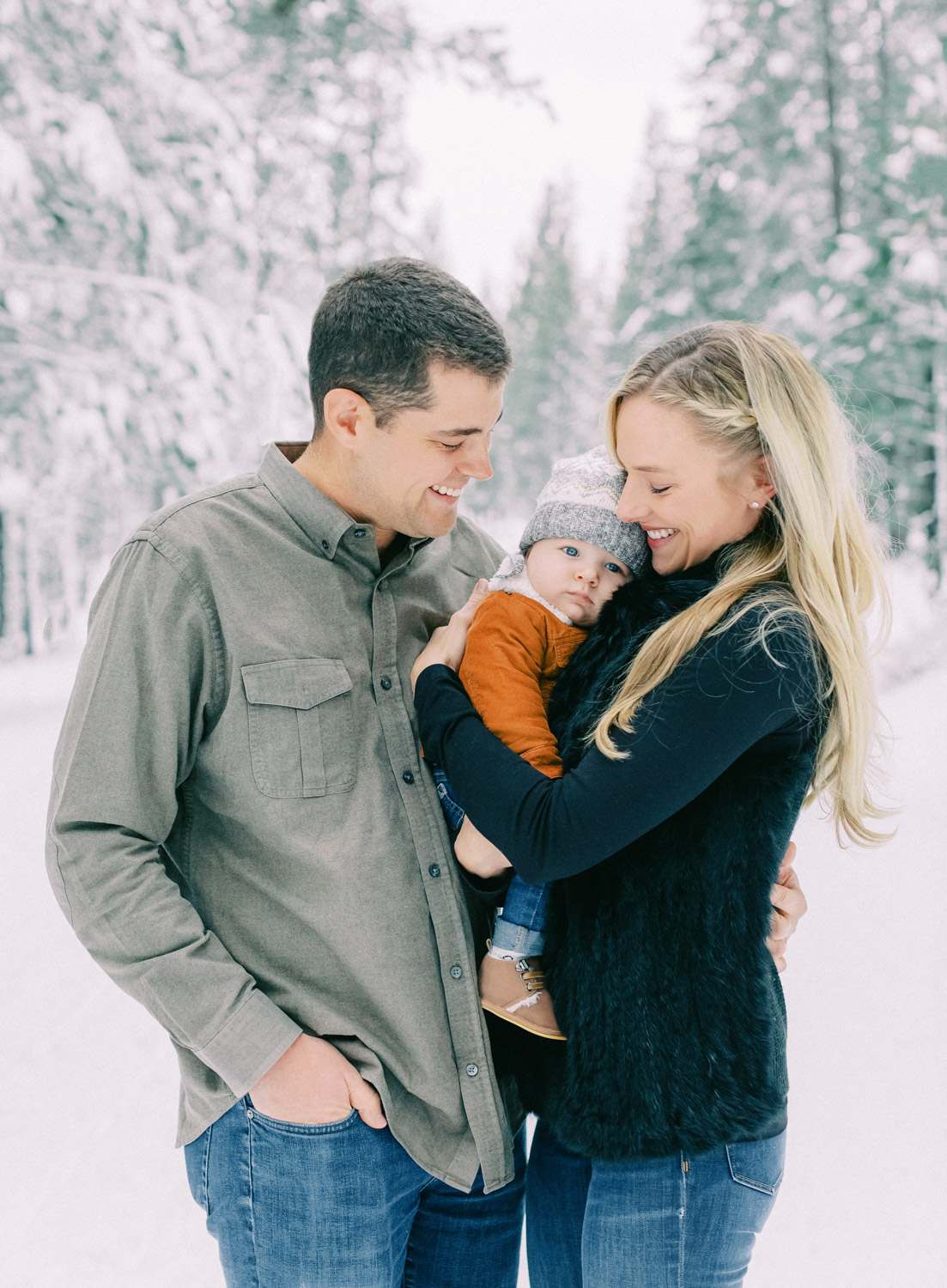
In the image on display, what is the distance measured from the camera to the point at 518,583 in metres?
2.09

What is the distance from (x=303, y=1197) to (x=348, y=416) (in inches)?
59.1

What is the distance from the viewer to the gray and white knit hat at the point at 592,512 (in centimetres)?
200

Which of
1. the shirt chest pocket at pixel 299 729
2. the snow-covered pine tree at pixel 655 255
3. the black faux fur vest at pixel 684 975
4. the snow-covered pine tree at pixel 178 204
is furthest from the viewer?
the snow-covered pine tree at pixel 655 255

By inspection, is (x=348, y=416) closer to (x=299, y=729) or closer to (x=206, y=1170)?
(x=299, y=729)

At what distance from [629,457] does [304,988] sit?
3.84 feet

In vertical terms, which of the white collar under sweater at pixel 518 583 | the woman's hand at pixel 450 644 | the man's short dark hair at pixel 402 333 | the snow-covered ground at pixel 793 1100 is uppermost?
the man's short dark hair at pixel 402 333

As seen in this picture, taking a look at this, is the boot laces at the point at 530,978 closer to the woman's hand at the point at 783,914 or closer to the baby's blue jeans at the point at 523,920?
the baby's blue jeans at the point at 523,920

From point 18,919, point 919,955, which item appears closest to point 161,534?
point 18,919

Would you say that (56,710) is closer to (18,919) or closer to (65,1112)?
(18,919)

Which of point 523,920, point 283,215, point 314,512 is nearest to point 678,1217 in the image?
point 523,920

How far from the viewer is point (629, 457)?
188 centimetres

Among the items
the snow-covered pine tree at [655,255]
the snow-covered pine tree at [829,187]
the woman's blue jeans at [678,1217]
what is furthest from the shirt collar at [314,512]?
the snow-covered pine tree at [829,187]

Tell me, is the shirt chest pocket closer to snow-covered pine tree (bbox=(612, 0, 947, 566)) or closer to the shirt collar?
the shirt collar

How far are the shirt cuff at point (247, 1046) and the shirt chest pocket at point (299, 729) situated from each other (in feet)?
1.27
